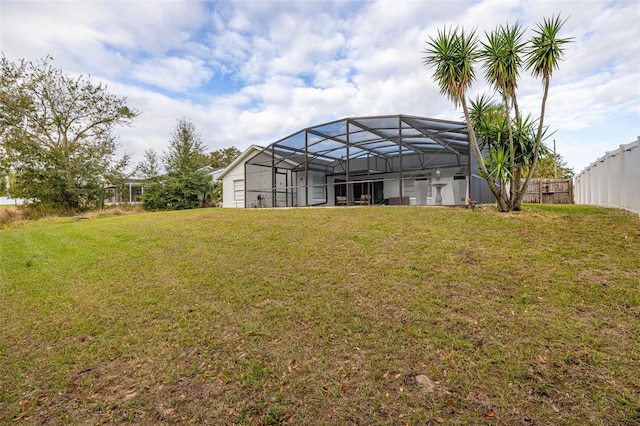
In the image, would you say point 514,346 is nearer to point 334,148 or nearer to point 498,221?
point 498,221

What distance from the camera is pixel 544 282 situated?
386cm

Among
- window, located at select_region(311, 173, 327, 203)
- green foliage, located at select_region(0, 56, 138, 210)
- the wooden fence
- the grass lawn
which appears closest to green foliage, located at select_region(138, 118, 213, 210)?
green foliage, located at select_region(0, 56, 138, 210)

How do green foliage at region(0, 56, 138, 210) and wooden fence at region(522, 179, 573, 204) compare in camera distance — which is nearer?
wooden fence at region(522, 179, 573, 204)

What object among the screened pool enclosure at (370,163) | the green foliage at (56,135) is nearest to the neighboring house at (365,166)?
the screened pool enclosure at (370,163)

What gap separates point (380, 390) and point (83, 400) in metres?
2.53

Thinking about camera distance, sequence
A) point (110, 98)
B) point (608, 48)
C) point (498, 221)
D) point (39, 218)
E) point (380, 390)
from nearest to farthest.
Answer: point (380, 390)
point (498, 221)
point (608, 48)
point (39, 218)
point (110, 98)

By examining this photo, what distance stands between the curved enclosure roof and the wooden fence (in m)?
5.82

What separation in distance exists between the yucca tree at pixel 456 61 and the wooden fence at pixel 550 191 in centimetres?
1164

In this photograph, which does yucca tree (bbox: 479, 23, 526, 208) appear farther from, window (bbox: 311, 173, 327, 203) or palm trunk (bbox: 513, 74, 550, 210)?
window (bbox: 311, 173, 327, 203)

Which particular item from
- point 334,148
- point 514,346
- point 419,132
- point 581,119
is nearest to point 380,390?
point 514,346

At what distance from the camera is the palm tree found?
6.70 meters

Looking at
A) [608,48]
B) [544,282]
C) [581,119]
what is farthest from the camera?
[581,119]

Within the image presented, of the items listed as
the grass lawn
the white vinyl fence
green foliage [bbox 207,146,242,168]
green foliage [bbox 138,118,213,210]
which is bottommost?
the grass lawn

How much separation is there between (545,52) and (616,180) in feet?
15.6
